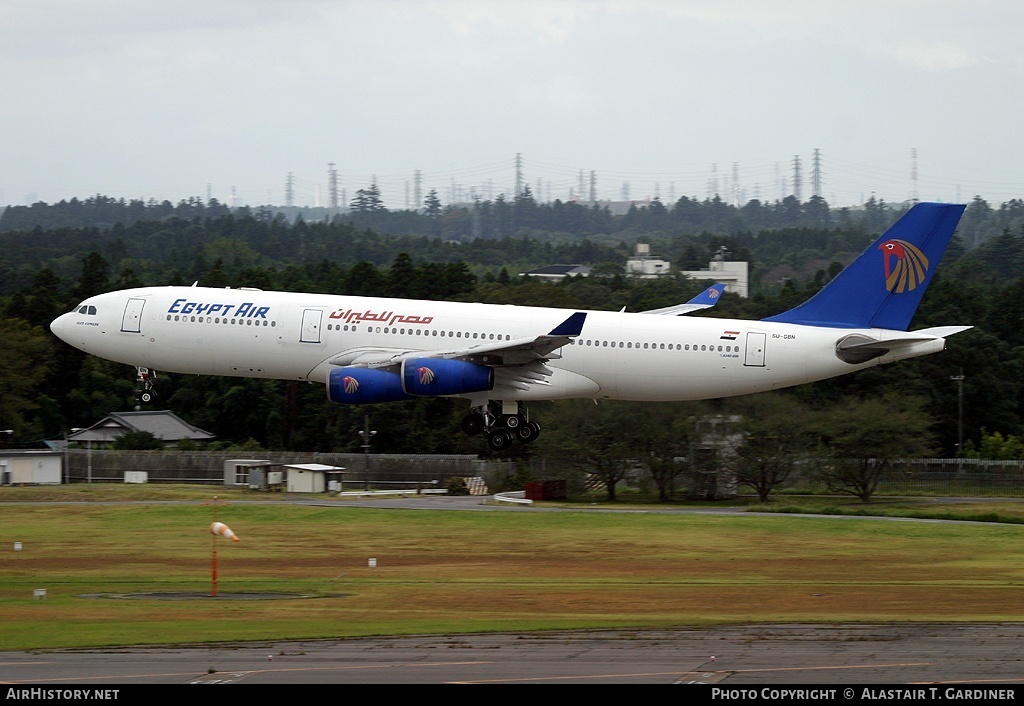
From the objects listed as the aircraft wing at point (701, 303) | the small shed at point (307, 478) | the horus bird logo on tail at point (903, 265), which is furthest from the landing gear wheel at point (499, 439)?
the small shed at point (307, 478)

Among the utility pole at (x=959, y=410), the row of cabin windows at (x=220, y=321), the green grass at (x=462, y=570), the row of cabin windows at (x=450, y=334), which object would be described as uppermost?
the row of cabin windows at (x=220, y=321)

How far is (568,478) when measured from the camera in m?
62.7

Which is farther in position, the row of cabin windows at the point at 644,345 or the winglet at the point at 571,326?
the row of cabin windows at the point at 644,345

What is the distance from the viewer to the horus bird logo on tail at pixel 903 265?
153ft

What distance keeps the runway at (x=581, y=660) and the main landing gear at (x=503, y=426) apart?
20.4 meters

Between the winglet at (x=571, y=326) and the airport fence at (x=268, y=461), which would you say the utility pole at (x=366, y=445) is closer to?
the airport fence at (x=268, y=461)

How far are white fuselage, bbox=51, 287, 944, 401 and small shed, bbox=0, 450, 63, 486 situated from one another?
21.0 meters

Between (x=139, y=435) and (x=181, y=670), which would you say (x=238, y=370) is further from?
(x=139, y=435)

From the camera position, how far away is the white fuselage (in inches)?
1783

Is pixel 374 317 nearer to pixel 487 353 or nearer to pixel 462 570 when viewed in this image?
pixel 487 353

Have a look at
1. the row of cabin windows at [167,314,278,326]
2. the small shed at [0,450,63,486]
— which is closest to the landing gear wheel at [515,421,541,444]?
the row of cabin windows at [167,314,278,326]

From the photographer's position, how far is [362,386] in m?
43.8

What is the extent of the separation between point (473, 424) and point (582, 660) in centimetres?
2415

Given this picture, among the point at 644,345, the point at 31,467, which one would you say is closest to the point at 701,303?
the point at 644,345
